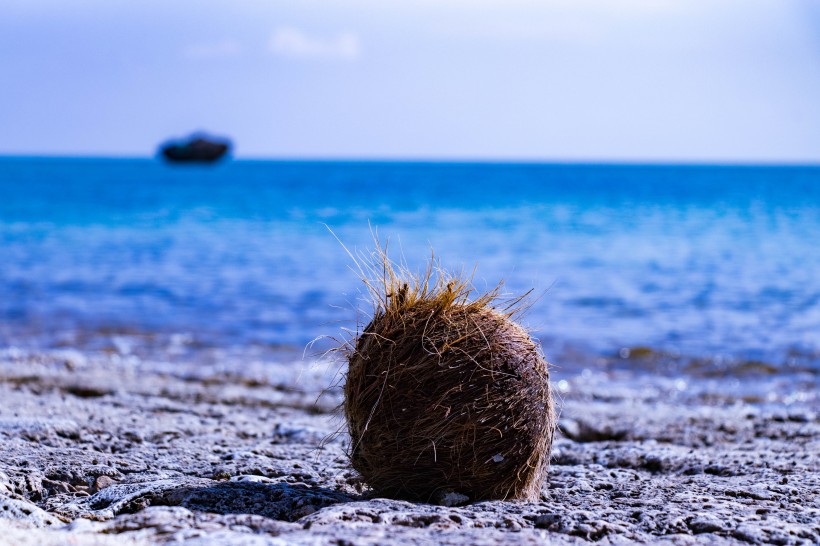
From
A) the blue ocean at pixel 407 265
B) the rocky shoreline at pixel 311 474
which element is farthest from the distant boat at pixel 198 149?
the rocky shoreline at pixel 311 474

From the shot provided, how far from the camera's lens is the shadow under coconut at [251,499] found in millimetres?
3850

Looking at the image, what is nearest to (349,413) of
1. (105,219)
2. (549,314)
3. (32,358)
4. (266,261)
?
(32,358)

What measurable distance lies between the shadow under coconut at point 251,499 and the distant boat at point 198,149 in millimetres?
96925

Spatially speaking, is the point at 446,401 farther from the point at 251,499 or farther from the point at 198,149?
the point at 198,149

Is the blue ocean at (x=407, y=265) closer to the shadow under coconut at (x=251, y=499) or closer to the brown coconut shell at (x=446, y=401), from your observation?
the brown coconut shell at (x=446, y=401)

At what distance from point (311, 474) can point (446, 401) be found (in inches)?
52.4

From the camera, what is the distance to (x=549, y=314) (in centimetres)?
1388

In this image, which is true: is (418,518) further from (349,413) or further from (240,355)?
(240,355)

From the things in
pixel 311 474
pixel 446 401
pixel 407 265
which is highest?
pixel 407 265

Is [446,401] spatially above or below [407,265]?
below

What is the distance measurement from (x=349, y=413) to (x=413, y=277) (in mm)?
784

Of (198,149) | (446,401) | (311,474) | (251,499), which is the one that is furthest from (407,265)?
(198,149)

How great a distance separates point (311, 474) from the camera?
4.86m

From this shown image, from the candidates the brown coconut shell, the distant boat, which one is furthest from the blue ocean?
the distant boat
